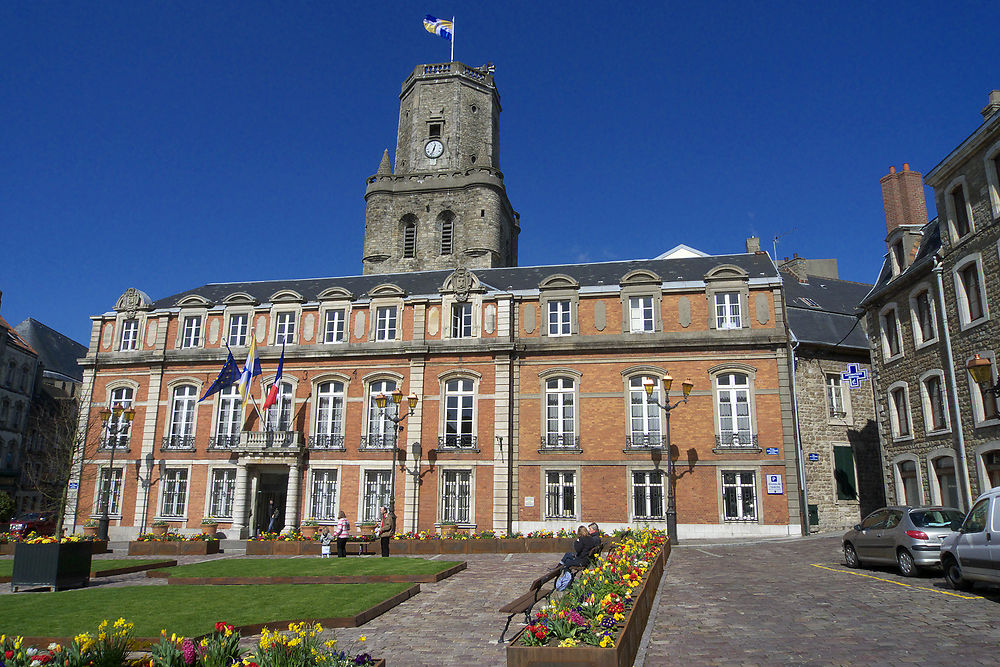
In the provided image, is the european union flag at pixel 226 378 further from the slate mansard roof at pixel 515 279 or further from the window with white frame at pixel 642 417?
the window with white frame at pixel 642 417

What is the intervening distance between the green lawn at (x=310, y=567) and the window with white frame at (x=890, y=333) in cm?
1890

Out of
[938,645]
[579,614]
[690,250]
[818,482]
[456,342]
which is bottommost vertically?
[938,645]

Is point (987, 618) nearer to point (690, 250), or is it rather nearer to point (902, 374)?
point (902, 374)

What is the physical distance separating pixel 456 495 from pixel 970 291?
20.0 m

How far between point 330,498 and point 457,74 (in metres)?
33.3

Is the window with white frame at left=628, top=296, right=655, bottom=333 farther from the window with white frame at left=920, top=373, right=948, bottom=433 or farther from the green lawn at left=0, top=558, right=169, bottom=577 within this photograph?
the green lawn at left=0, top=558, right=169, bottom=577

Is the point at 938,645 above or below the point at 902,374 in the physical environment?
below

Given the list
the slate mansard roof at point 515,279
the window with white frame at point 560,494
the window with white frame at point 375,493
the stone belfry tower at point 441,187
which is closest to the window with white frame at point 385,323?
the slate mansard roof at point 515,279

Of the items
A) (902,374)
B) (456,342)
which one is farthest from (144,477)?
(902,374)

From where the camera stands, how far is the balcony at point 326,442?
3162 centimetres

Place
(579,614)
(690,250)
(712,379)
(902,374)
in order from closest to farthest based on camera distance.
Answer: (579,614)
(902,374)
(712,379)
(690,250)

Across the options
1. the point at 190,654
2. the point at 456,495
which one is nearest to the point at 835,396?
the point at 456,495

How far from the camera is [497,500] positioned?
29422mm

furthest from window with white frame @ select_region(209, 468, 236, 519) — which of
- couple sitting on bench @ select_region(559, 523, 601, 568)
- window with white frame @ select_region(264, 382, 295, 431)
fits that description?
couple sitting on bench @ select_region(559, 523, 601, 568)
